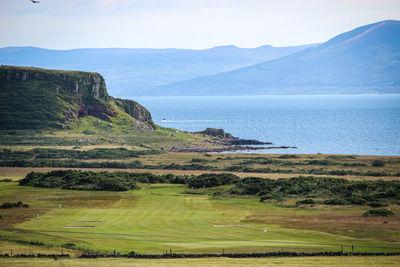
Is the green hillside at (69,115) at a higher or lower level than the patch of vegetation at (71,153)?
higher

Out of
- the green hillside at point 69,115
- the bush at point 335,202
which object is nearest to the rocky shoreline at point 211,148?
the green hillside at point 69,115

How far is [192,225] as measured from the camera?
5053cm

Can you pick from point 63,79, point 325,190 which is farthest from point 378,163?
point 63,79

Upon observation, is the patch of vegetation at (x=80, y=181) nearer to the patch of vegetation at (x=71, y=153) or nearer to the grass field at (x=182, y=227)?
the grass field at (x=182, y=227)

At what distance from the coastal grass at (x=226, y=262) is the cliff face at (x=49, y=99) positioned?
13300 cm

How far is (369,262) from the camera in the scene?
3662 centimetres

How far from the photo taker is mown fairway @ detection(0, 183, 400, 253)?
4300 cm

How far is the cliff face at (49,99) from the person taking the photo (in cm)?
17012

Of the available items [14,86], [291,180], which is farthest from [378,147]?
[14,86]

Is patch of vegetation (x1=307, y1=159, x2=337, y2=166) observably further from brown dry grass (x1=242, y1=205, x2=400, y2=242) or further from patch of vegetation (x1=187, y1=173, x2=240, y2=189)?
brown dry grass (x1=242, y1=205, x2=400, y2=242)

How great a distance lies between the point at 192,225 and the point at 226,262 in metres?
13.5

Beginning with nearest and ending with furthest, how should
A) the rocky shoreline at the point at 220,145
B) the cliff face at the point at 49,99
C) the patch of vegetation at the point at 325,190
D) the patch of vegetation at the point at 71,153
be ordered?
the patch of vegetation at the point at 325,190, the patch of vegetation at the point at 71,153, the rocky shoreline at the point at 220,145, the cliff face at the point at 49,99

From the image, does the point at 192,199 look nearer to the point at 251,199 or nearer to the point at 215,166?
the point at 251,199

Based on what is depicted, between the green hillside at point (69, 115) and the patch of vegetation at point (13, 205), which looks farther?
the green hillside at point (69, 115)
